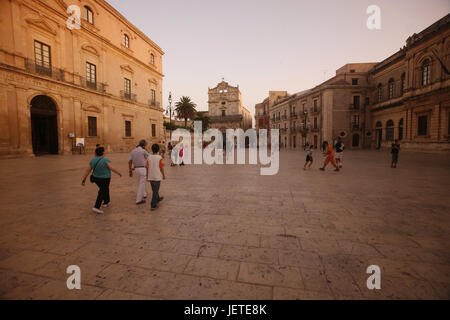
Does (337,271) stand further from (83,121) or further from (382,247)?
(83,121)

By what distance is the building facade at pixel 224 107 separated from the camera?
56.7 m

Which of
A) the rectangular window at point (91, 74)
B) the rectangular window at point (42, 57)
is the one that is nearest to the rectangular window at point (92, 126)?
the rectangular window at point (91, 74)

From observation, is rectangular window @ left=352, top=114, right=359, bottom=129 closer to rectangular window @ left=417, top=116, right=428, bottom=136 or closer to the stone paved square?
rectangular window @ left=417, top=116, right=428, bottom=136

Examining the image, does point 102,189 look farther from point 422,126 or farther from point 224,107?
point 224,107

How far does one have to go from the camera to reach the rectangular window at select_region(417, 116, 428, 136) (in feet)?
65.4

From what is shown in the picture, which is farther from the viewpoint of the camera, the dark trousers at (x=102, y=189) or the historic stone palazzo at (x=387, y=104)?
the historic stone palazzo at (x=387, y=104)

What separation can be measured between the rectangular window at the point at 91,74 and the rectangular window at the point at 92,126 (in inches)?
122

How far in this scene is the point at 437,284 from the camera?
6.69 feet

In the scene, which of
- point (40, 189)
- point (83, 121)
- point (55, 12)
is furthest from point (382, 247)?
point (55, 12)

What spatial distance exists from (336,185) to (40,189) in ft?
29.6

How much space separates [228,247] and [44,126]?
22.2 metres

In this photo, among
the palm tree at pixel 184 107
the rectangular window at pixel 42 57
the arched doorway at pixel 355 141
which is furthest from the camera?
the palm tree at pixel 184 107

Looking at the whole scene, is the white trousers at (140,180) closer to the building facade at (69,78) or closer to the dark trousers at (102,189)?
the dark trousers at (102,189)

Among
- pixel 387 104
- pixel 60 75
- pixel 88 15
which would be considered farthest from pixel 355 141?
pixel 60 75
